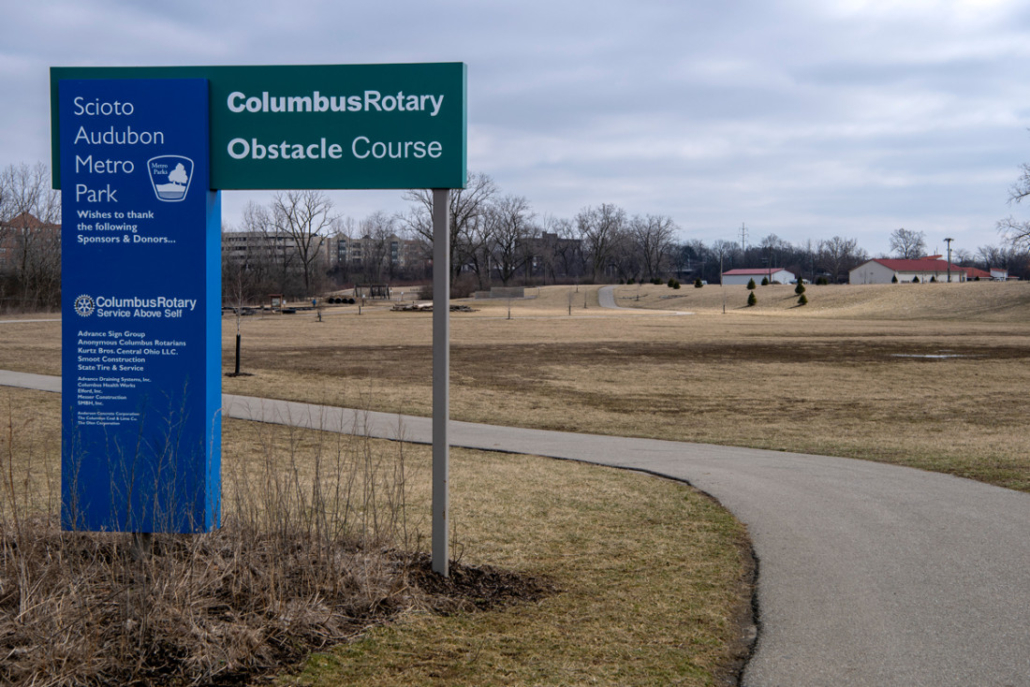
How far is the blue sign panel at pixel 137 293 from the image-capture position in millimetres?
5074

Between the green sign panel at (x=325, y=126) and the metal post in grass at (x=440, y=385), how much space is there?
0.80 ft

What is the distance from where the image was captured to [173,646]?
155 inches

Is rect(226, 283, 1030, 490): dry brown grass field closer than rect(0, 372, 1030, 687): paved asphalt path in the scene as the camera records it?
No

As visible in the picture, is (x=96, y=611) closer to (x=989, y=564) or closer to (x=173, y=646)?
(x=173, y=646)

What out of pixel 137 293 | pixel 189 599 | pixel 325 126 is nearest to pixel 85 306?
pixel 137 293

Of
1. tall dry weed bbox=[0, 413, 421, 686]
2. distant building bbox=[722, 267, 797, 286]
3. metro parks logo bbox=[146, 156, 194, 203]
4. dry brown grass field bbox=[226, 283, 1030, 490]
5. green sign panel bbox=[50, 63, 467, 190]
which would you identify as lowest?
dry brown grass field bbox=[226, 283, 1030, 490]

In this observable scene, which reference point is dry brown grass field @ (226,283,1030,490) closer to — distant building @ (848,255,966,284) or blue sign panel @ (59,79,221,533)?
blue sign panel @ (59,79,221,533)

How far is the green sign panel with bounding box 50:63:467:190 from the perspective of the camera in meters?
5.15

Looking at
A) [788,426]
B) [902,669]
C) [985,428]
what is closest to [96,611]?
[902,669]

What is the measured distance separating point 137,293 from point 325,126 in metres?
1.48

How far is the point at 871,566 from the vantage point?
611 centimetres

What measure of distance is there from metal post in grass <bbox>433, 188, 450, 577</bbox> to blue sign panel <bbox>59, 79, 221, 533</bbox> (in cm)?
134

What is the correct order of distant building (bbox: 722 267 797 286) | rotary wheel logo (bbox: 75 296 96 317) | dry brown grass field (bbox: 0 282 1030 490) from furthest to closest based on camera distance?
distant building (bbox: 722 267 797 286) < dry brown grass field (bbox: 0 282 1030 490) < rotary wheel logo (bbox: 75 296 96 317)

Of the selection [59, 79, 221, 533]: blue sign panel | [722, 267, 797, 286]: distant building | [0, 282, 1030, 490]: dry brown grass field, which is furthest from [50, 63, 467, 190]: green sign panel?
[722, 267, 797, 286]: distant building
